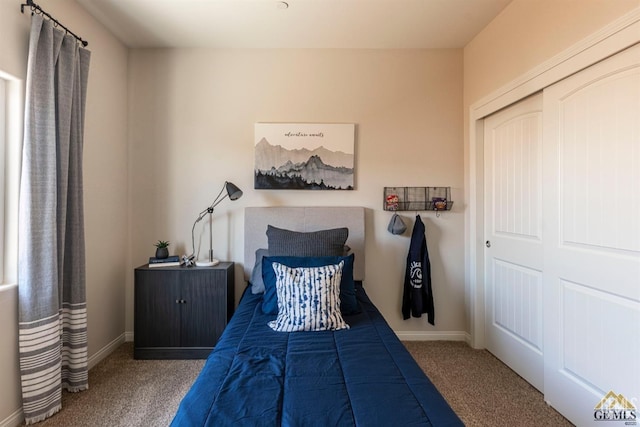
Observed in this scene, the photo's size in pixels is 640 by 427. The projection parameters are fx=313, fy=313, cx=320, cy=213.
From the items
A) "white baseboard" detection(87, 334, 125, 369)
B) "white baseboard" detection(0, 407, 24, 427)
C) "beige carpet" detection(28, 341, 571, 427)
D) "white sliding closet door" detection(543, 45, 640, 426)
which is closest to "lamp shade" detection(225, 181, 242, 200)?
"beige carpet" detection(28, 341, 571, 427)

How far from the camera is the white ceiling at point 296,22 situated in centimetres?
224

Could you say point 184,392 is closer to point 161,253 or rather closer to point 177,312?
point 177,312

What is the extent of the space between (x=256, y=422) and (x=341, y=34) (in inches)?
107

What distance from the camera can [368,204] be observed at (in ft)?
9.42

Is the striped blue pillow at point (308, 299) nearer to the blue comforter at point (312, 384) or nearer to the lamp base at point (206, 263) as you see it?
the blue comforter at point (312, 384)

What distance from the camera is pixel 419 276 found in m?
2.78

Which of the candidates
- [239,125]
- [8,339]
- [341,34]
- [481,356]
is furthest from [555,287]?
[8,339]

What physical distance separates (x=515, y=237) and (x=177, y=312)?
2.66 metres

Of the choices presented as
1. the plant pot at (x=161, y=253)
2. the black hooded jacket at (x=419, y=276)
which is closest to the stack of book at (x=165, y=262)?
the plant pot at (x=161, y=253)

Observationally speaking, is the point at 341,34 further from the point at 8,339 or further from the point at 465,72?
the point at 8,339

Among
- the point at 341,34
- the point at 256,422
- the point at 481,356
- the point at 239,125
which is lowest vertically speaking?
the point at 481,356

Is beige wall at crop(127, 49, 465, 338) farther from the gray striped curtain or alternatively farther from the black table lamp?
the gray striped curtain

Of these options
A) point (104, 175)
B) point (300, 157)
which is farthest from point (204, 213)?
point (300, 157)

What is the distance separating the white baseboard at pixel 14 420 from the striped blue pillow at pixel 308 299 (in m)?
1.47
